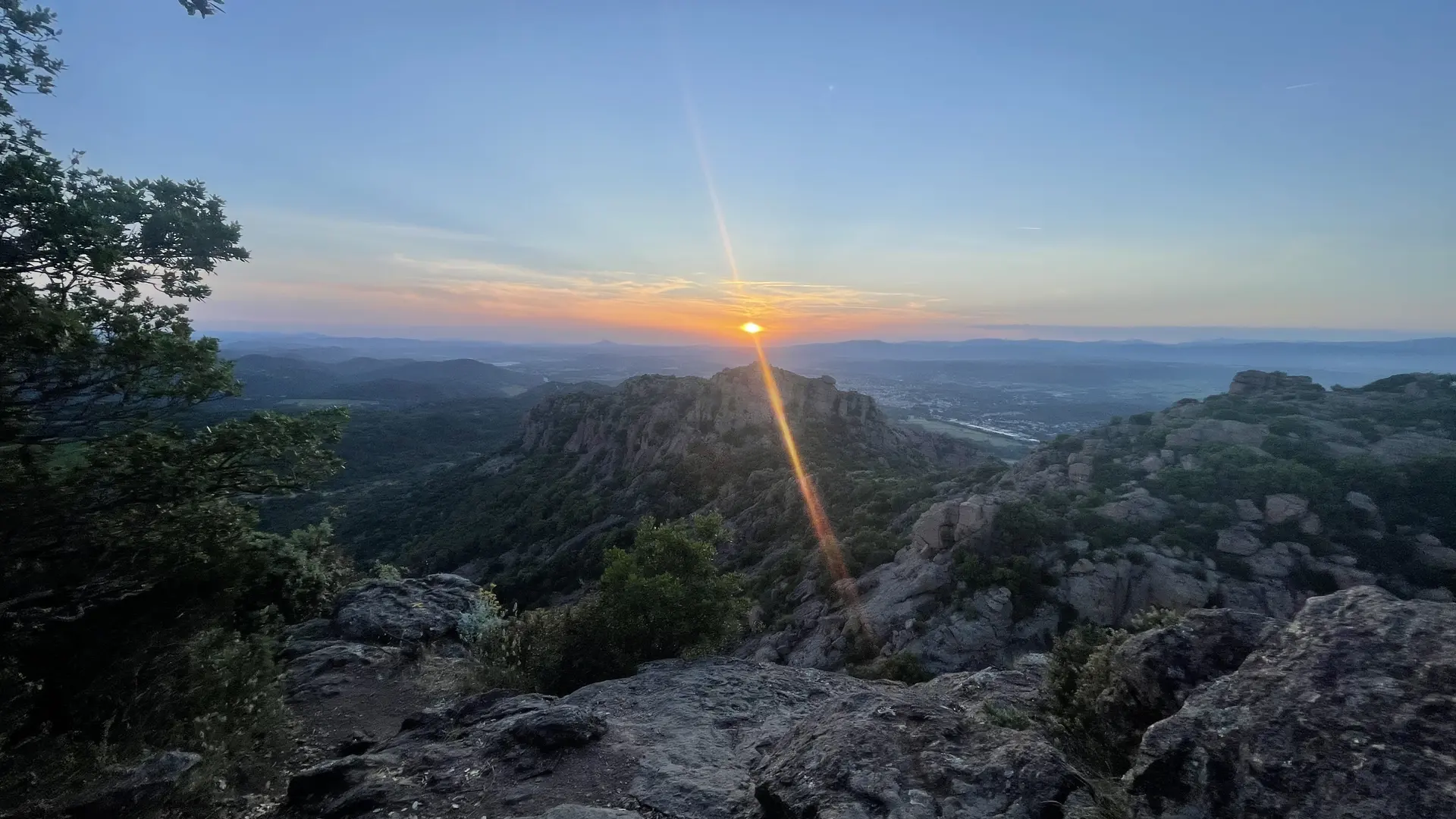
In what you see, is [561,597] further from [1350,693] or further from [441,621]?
[1350,693]

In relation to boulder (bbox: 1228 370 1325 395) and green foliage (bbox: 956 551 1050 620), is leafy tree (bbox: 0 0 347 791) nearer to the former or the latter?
green foliage (bbox: 956 551 1050 620)

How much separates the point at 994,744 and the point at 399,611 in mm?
19967

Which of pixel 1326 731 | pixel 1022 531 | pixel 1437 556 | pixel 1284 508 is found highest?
pixel 1326 731

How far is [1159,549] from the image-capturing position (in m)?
26.1

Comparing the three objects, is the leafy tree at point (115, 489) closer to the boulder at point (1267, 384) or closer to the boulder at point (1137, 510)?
the boulder at point (1137, 510)

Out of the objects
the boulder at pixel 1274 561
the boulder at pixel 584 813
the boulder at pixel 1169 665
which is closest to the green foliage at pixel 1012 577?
the boulder at pixel 1274 561

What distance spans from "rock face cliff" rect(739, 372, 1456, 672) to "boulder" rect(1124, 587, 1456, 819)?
16.0 meters

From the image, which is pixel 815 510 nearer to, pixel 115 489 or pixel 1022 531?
pixel 1022 531

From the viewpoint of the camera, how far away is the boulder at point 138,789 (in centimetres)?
698

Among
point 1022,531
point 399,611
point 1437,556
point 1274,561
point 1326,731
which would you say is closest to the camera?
point 1326,731

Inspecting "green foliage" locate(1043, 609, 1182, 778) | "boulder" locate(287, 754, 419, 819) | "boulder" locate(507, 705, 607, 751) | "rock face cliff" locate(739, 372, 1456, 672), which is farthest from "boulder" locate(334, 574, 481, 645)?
"green foliage" locate(1043, 609, 1182, 778)

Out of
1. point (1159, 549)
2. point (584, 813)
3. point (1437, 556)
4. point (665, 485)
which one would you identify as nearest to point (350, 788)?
point (584, 813)

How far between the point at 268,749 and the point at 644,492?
48086mm

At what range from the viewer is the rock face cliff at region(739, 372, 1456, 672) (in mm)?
23281
